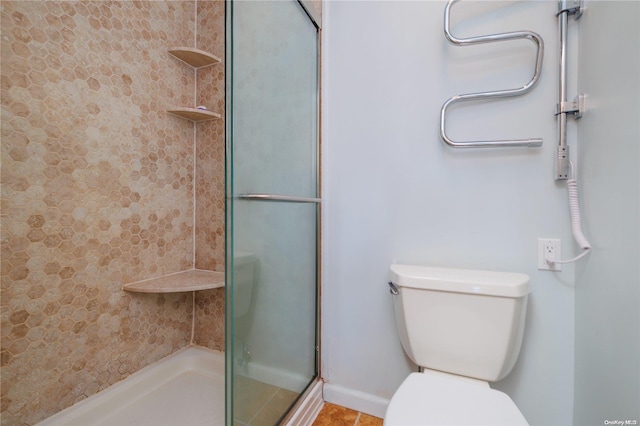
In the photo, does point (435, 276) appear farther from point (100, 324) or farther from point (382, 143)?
point (100, 324)

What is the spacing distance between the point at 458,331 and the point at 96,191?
5.19ft

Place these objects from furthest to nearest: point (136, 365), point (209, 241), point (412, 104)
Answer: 1. point (209, 241)
2. point (136, 365)
3. point (412, 104)

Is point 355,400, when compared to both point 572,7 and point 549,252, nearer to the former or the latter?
point 549,252

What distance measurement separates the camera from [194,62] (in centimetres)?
158

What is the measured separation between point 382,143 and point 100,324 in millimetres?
1510

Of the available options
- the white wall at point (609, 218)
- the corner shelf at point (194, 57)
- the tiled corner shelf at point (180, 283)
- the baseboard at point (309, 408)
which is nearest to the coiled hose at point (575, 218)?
the white wall at point (609, 218)

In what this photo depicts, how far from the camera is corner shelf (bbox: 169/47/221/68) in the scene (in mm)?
1437

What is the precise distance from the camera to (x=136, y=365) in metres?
1.33

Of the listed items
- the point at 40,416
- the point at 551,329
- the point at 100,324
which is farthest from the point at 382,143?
the point at 40,416

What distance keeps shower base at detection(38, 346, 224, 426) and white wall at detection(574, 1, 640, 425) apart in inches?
56.2

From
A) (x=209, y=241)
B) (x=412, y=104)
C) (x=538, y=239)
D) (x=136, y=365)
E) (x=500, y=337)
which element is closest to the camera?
(x=500, y=337)

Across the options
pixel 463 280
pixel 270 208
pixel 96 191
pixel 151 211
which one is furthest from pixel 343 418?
pixel 96 191

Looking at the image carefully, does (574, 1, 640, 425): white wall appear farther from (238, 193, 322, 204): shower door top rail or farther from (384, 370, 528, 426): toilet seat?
(238, 193, 322, 204): shower door top rail

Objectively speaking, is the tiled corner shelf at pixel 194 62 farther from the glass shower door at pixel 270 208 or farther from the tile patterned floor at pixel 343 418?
the tile patterned floor at pixel 343 418
